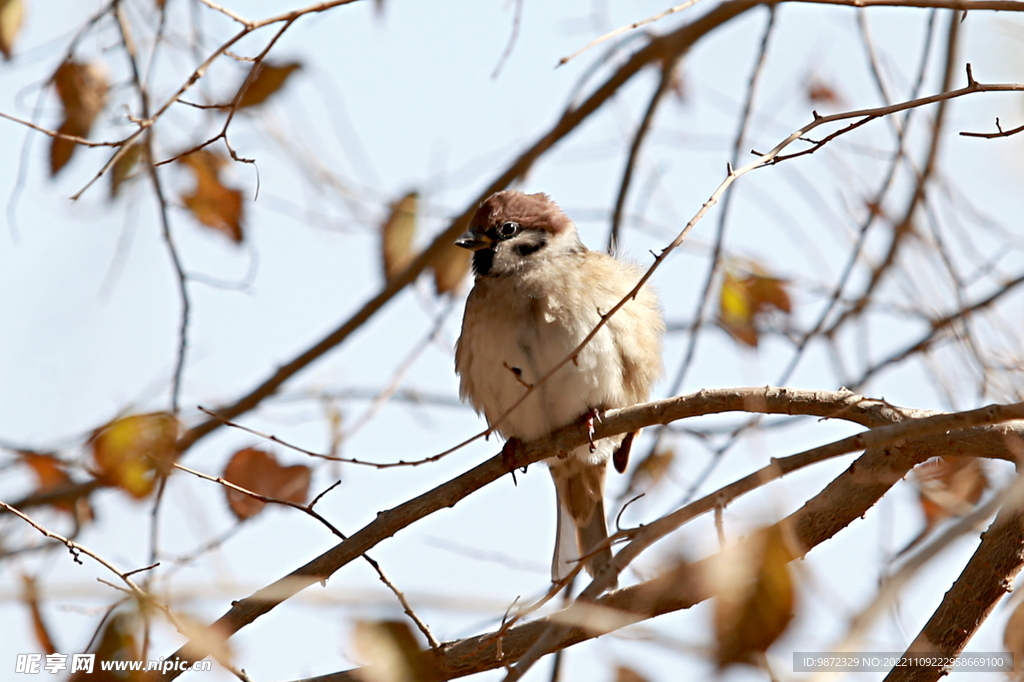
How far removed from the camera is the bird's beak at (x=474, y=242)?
4.57 meters

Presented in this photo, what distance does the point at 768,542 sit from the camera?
170cm

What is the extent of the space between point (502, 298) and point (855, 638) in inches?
115

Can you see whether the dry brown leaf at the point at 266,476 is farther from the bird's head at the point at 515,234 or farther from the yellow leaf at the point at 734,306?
the yellow leaf at the point at 734,306

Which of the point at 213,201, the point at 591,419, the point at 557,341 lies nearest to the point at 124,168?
the point at 213,201

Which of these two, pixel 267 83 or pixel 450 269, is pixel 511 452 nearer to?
pixel 450 269

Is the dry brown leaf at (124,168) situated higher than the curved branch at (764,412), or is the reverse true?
the dry brown leaf at (124,168)

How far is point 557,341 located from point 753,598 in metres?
2.49

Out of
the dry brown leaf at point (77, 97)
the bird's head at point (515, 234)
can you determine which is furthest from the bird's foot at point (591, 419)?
the dry brown leaf at point (77, 97)

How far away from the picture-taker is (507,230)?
462cm

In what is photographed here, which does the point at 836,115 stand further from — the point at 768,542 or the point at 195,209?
the point at 195,209

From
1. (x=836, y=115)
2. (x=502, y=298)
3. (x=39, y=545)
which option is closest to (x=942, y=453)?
(x=836, y=115)

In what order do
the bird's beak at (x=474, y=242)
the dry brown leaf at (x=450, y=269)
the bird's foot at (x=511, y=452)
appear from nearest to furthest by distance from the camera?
the bird's foot at (x=511, y=452), the bird's beak at (x=474, y=242), the dry brown leaf at (x=450, y=269)

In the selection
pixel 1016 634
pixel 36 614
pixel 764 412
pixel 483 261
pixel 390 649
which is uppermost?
pixel 483 261

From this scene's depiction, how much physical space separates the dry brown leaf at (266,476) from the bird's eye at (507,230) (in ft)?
4.45
